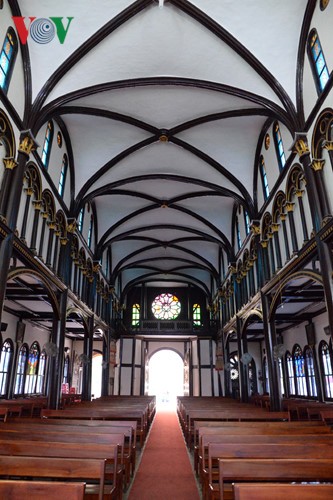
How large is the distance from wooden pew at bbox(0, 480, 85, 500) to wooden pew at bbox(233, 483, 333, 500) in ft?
4.35

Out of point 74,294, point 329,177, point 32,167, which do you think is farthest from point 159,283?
point 329,177

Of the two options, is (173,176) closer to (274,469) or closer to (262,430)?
(262,430)

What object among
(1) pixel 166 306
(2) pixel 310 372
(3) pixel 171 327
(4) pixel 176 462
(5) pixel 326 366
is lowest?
(4) pixel 176 462

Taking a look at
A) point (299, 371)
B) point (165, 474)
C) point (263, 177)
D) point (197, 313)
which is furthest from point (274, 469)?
point (197, 313)

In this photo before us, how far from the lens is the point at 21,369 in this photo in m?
21.4

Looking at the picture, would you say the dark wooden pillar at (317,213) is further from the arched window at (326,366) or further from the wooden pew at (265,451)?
the arched window at (326,366)

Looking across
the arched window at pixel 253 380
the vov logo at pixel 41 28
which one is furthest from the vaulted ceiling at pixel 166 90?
the arched window at pixel 253 380

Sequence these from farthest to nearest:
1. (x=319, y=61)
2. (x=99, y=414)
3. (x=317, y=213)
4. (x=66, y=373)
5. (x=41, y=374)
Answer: (x=66, y=373), (x=41, y=374), (x=99, y=414), (x=319, y=61), (x=317, y=213)

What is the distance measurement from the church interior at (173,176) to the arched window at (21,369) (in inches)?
4.7

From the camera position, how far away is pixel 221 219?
2238 cm

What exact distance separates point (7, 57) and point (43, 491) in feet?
36.4

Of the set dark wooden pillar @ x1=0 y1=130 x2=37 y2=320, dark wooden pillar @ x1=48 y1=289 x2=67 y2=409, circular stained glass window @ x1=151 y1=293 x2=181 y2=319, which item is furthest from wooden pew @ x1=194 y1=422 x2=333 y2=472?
circular stained glass window @ x1=151 y1=293 x2=181 y2=319

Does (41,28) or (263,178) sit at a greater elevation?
(41,28)

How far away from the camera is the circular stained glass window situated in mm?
33375
